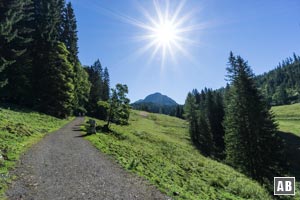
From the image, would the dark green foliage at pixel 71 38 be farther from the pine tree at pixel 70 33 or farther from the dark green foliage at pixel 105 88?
the dark green foliage at pixel 105 88

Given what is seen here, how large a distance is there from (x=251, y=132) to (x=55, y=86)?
3215cm

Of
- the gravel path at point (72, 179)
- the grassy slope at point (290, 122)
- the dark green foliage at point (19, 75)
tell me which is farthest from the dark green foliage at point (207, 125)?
the gravel path at point (72, 179)

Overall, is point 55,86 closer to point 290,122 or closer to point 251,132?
point 251,132

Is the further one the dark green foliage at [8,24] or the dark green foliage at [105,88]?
the dark green foliage at [105,88]

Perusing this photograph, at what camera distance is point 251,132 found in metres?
30.2

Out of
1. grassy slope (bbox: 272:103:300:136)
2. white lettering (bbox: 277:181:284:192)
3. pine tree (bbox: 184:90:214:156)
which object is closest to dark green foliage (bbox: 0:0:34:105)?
white lettering (bbox: 277:181:284:192)

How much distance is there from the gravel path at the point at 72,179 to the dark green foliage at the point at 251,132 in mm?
19659

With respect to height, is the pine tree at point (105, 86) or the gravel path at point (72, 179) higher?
the pine tree at point (105, 86)

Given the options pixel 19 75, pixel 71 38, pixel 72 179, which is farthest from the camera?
pixel 71 38

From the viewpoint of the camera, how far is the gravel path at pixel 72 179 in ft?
34.4

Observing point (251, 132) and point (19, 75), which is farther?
point (19, 75)

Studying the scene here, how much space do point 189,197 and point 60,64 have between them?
128ft

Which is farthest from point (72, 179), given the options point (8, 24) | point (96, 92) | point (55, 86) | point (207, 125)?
point (96, 92)

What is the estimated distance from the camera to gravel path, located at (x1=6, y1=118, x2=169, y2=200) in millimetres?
10500
